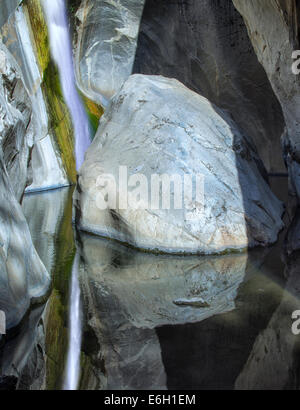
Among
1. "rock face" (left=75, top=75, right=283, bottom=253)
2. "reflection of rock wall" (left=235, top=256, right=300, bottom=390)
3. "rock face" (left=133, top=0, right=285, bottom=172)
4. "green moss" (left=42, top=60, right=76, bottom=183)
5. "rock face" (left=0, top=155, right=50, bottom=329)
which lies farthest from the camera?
"rock face" (left=133, top=0, right=285, bottom=172)

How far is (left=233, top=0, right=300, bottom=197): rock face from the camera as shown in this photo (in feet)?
17.9

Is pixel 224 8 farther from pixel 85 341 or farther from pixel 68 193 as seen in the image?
pixel 85 341

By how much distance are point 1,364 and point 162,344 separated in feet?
2.62

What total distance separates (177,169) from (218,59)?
708cm

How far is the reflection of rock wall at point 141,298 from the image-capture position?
8.11ft

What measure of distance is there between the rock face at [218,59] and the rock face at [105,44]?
37 centimetres

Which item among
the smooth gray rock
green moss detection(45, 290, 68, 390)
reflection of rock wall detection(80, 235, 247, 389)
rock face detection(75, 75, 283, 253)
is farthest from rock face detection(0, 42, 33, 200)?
green moss detection(45, 290, 68, 390)

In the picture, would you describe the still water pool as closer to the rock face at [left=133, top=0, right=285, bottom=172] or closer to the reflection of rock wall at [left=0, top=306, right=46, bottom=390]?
the reflection of rock wall at [left=0, top=306, right=46, bottom=390]

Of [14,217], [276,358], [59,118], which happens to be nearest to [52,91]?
[59,118]

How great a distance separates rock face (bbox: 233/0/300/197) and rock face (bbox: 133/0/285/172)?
4.30 metres

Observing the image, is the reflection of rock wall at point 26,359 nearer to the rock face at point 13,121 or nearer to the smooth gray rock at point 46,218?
the smooth gray rock at point 46,218

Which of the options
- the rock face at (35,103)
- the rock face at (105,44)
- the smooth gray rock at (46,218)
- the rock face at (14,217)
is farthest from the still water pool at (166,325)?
the rock face at (105,44)

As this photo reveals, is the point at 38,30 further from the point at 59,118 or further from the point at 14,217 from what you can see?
the point at 14,217

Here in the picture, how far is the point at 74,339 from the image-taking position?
278 centimetres
